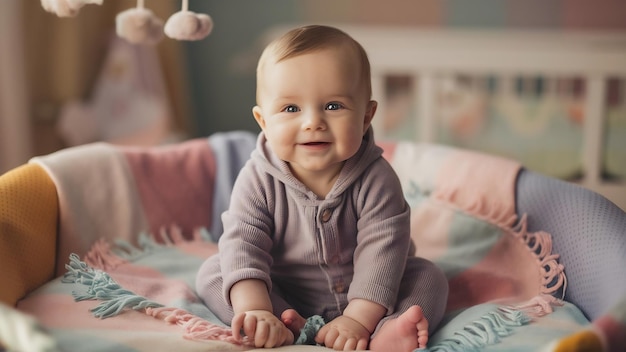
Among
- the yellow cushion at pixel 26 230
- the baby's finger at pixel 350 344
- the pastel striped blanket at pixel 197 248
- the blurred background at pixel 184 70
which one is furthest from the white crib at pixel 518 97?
the baby's finger at pixel 350 344

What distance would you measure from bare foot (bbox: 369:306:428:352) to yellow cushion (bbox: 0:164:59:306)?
0.54 m

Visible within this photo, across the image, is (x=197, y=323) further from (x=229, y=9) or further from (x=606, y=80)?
(x=229, y=9)

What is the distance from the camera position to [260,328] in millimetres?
1006

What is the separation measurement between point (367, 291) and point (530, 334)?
0.23 meters

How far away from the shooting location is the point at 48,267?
126 centimetres

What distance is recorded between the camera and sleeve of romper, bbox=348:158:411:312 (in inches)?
42.5

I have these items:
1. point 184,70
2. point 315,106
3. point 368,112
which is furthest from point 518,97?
point 315,106

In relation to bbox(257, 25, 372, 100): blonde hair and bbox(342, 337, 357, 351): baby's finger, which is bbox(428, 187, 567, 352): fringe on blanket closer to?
bbox(342, 337, 357, 351): baby's finger

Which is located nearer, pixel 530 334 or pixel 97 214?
pixel 530 334

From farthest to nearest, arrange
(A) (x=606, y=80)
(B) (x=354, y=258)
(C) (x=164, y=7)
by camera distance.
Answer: (C) (x=164, y=7)
(A) (x=606, y=80)
(B) (x=354, y=258)

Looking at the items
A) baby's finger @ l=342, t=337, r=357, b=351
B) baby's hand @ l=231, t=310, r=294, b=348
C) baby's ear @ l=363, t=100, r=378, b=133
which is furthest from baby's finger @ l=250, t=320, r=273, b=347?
baby's ear @ l=363, t=100, r=378, b=133

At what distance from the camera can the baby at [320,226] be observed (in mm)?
1039

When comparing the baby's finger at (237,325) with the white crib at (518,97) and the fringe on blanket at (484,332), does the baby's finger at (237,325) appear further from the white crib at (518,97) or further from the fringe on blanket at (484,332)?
the white crib at (518,97)

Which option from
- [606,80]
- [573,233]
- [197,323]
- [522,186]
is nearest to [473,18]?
[606,80]
